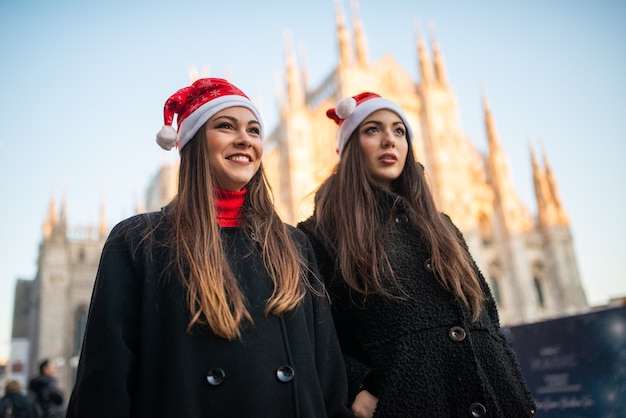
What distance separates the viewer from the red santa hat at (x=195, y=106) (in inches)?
88.1

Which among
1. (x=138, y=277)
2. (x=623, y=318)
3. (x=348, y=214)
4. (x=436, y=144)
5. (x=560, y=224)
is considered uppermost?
(x=436, y=144)

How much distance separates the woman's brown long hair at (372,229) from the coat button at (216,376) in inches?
30.2

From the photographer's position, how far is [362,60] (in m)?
22.9

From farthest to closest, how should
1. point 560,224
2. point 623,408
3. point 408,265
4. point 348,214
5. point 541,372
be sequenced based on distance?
point 560,224 → point 541,372 → point 623,408 → point 348,214 → point 408,265

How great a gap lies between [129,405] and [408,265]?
1.28 m

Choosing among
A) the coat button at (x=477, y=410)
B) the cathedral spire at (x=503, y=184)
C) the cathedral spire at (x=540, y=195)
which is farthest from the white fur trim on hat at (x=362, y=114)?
the cathedral spire at (x=540, y=195)

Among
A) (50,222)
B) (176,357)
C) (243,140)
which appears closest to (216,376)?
(176,357)

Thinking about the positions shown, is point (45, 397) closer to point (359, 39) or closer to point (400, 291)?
point (400, 291)

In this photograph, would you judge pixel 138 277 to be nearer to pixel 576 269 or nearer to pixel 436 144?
pixel 436 144

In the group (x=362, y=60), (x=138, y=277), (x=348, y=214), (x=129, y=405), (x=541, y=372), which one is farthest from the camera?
(x=362, y=60)

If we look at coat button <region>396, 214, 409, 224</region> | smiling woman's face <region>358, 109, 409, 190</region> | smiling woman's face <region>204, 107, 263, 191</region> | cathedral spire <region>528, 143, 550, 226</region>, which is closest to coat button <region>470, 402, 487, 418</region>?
coat button <region>396, 214, 409, 224</region>

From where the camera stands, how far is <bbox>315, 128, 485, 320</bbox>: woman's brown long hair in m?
2.31

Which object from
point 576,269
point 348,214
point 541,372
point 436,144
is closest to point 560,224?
point 576,269

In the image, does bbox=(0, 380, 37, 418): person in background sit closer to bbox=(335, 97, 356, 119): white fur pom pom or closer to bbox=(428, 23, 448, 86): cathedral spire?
bbox=(335, 97, 356, 119): white fur pom pom
